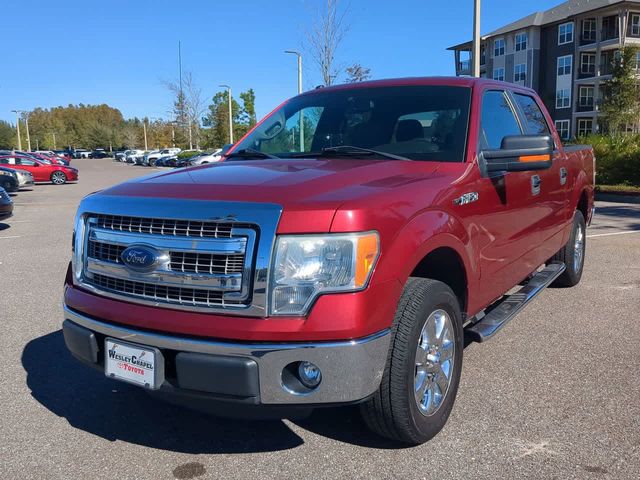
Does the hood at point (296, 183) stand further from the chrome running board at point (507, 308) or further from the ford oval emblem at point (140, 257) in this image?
the chrome running board at point (507, 308)

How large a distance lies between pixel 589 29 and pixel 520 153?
53980 millimetres

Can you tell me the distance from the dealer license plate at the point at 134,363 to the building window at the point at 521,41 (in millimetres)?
58500

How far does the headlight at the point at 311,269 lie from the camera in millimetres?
2441

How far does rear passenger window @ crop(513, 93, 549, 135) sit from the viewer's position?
15.6ft

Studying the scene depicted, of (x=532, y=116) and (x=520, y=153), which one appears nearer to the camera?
(x=520, y=153)

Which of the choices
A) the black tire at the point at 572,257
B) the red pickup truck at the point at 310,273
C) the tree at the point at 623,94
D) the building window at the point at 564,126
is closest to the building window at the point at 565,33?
the building window at the point at 564,126

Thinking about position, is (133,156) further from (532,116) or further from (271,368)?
(271,368)

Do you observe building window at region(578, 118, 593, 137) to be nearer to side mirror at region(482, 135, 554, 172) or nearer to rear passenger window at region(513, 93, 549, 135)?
rear passenger window at region(513, 93, 549, 135)

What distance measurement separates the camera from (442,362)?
309cm

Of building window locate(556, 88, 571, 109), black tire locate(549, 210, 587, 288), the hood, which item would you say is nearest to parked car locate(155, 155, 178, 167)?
building window locate(556, 88, 571, 109)

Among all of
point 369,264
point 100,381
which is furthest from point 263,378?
point 100,381

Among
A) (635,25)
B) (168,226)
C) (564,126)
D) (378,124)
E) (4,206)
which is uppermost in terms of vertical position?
(635,25)

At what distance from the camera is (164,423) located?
11.0ft

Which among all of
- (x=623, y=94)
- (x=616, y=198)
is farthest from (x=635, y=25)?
(x=616, y=198)
